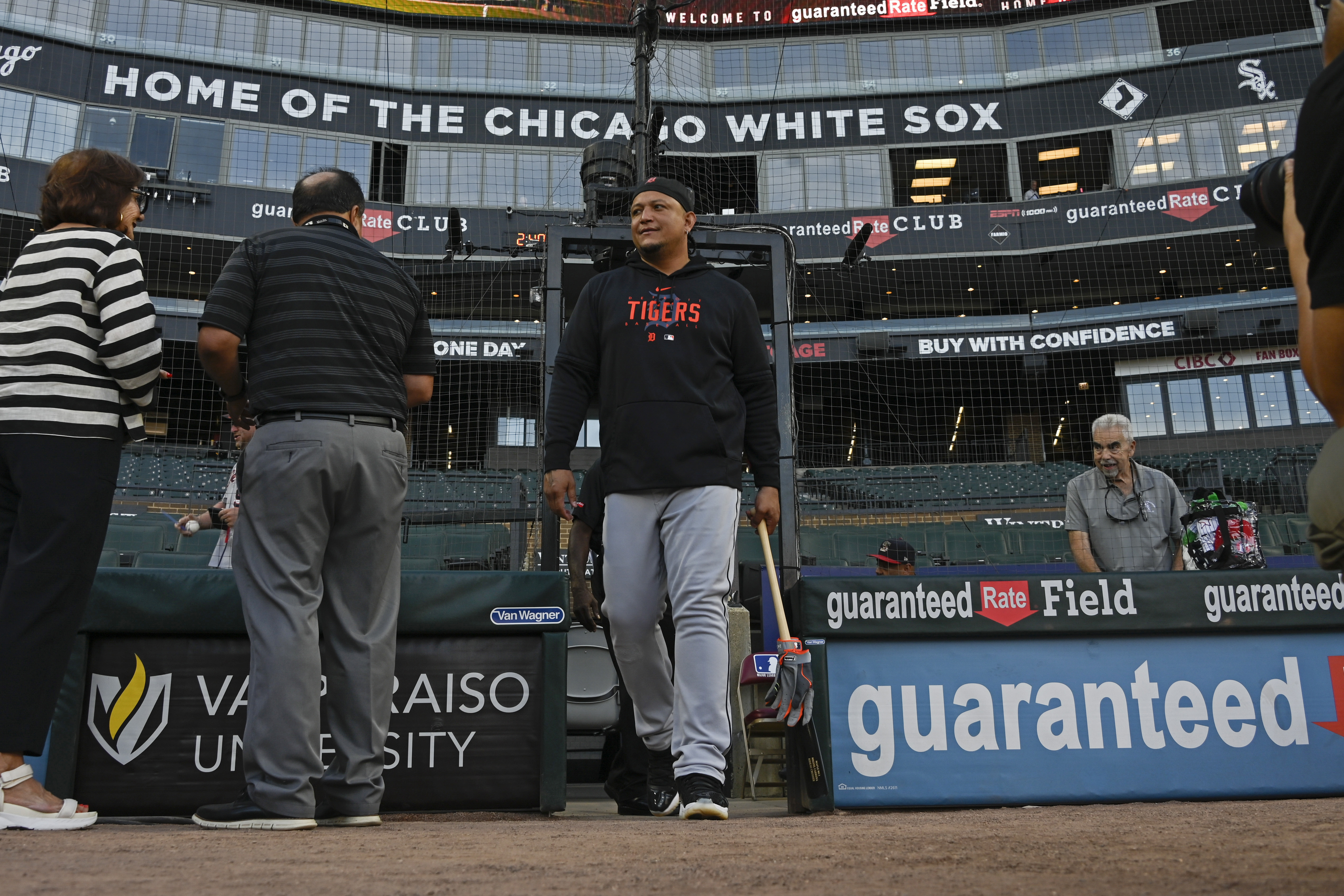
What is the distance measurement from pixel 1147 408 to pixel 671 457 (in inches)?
944

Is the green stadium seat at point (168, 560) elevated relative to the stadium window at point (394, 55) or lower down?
lower down

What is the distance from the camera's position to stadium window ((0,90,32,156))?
2036cm

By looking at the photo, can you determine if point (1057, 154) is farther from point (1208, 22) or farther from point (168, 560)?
point (168, 560)

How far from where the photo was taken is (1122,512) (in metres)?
4.48

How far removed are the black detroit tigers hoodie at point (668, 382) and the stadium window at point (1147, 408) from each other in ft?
75.8

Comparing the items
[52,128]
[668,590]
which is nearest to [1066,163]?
[52,128]

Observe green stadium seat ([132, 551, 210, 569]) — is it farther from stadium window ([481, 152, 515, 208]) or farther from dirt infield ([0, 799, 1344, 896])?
stadium window ([481, 152, 515, 208])

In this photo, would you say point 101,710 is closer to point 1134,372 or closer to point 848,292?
point 848,292

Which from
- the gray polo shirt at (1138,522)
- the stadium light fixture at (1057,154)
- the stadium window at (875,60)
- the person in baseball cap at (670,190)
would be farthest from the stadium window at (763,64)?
the person in baseball cap at (670,190)

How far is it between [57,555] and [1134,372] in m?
25.2

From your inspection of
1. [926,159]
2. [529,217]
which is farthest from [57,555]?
[926,159]

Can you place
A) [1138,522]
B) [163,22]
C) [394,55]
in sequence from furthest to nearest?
[394,55] < [163,22] < [1138,522]

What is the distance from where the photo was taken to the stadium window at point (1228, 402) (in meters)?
22.6

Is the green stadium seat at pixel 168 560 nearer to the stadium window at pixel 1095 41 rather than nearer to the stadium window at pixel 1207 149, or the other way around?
the stadium window at pixel 1207 149
